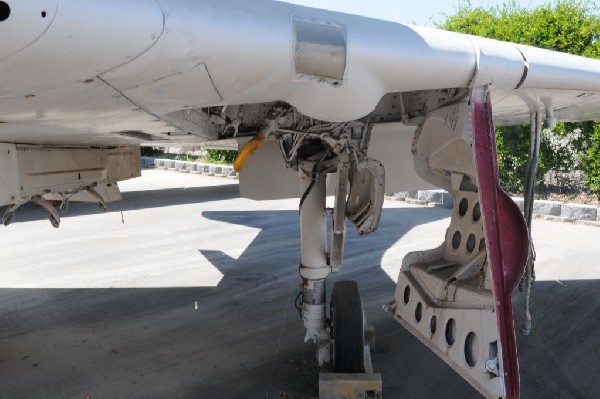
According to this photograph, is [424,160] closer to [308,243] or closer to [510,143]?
[308,243]

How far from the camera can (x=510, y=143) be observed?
1466 cm

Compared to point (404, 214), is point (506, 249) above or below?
above

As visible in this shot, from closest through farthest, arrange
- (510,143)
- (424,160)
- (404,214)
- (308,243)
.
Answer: (424,160) → (308,243) → (404,214) → (510,143)

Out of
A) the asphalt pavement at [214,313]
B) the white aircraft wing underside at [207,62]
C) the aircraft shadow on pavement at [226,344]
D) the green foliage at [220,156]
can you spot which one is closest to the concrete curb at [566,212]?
the asphalt pavement at [214,313]

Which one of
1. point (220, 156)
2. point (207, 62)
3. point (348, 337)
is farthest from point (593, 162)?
point (220, 156)

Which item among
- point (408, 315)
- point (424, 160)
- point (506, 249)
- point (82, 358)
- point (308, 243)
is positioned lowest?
point (82, 358)

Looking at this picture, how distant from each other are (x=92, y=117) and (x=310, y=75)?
1029mm

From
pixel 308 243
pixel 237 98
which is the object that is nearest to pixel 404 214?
pixel 308 243

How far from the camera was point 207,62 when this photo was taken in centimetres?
200

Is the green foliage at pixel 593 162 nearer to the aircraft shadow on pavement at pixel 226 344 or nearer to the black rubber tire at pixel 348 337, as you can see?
the aircraft shadow on pavement at pixel 226 344

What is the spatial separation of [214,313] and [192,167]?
18673mm

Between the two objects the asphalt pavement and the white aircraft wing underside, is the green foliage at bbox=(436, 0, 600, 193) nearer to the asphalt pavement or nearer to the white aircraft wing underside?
the asphalt pavement

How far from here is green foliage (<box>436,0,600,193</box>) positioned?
13.3 metres

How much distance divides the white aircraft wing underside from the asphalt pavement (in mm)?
2808
